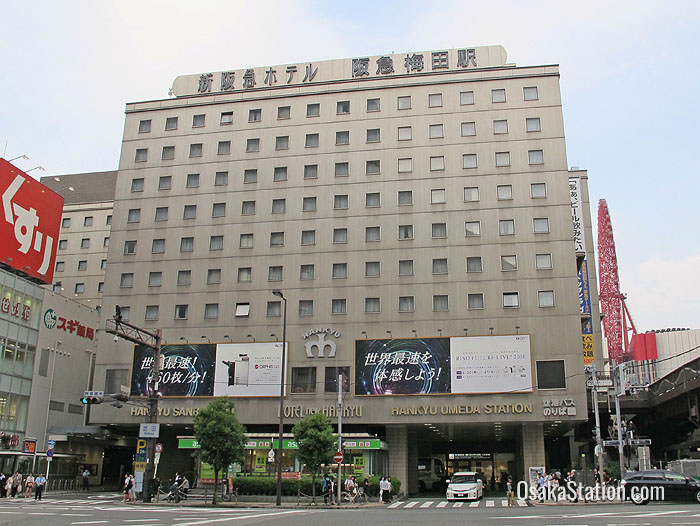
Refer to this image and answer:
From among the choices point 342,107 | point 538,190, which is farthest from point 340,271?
point 538,190

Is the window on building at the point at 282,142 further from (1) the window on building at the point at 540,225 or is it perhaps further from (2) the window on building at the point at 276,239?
(1) the window on building at the point at 540,225

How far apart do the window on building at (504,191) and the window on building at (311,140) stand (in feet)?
53.5

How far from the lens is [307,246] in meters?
55.8

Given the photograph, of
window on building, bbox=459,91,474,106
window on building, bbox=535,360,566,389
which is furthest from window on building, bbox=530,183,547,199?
window on building, bbox=535,360,566,389

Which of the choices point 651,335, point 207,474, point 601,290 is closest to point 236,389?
point 207,474

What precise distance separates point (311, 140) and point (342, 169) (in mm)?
4239

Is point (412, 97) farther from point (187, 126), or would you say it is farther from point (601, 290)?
point (601, 290)

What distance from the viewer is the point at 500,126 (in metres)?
56.4

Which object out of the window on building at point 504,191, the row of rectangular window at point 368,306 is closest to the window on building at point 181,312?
the row of rectangular window at point 368,306

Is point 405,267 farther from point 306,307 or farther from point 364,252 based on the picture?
point 306,307

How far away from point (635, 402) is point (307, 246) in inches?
1281

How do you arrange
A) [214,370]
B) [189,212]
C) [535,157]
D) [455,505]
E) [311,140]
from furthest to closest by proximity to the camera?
[189,212]
[311,140]
[535,157]
[214,370]
[455,505]

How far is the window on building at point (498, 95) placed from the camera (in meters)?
57.2

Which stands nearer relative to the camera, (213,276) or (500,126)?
(500,126)
